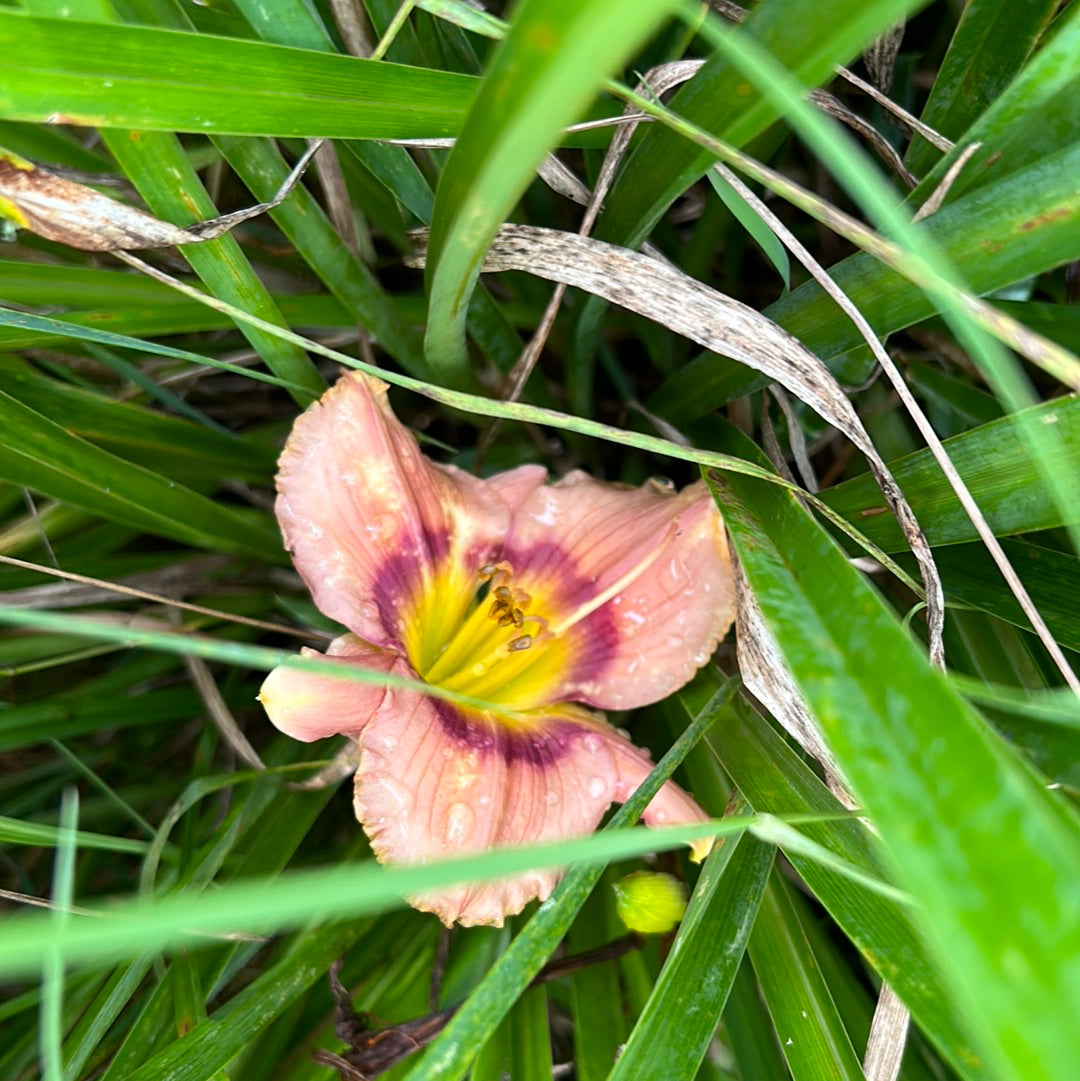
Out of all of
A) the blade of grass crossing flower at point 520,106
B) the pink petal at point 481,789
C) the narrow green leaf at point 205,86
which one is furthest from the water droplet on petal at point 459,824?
the narrow green leaf at point 205,86

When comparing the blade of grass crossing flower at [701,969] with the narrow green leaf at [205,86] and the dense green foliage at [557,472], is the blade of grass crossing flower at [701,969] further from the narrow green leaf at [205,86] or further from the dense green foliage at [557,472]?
the narrow green leaf at [205,86]

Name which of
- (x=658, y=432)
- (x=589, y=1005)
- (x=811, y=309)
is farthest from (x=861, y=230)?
(x=589, y=1005)

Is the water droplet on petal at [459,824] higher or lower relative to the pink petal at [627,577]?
lower

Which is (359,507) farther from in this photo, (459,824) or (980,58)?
(980,58)

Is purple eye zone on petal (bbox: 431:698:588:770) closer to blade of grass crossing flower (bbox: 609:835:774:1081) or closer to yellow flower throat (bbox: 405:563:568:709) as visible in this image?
yellow flower throat (bbox: 405:563:568:709)

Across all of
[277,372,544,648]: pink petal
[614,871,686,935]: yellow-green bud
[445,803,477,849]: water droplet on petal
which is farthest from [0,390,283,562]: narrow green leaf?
[614,871,686,935]: yellow-green bud

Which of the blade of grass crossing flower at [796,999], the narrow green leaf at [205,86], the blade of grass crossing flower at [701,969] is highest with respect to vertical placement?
the narrow green leaf at [205,86]

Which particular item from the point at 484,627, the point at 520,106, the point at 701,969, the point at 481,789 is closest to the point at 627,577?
the point at 484,627

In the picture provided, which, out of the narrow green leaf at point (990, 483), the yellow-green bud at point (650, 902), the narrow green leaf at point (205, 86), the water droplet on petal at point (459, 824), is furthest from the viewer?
the yellow-green bud at point (650, 902)
